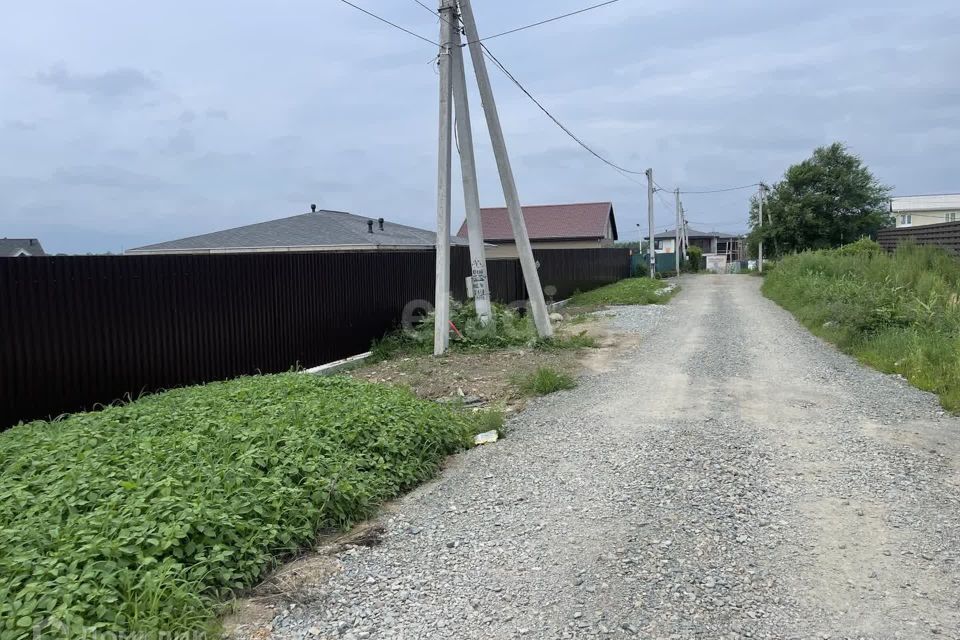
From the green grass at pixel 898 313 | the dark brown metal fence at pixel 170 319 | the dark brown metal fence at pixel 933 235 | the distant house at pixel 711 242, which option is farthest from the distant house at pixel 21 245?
the distant house at pixel 711 242

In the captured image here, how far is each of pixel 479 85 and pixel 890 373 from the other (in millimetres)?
7241

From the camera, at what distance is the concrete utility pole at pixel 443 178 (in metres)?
10.5

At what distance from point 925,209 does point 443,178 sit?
5679 cm

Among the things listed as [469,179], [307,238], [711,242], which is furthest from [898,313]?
[711,242]

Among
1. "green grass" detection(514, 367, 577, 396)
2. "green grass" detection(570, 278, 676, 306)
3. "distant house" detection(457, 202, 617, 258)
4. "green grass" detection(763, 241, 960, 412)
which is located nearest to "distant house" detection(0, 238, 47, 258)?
"distant house" detection(457, 202, 617, 258)

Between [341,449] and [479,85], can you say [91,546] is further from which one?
[479,85]

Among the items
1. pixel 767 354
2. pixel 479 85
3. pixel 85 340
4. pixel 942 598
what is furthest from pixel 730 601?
pixel 479 85

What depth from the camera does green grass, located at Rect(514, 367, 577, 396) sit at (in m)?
7.96

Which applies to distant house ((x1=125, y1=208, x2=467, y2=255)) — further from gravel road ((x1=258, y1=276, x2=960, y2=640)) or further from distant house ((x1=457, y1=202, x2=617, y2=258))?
distant house ((x1=457, y1=202, x2=617, y2=258))

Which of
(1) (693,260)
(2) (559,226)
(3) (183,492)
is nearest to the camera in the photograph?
(3) (183,492)

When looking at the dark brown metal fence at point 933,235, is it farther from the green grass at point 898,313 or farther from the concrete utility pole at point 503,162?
the concrete utility pole at point 503,162

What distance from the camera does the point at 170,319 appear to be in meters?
7.48

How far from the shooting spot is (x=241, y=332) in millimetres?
8445

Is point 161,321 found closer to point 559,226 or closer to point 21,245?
point 21,245
